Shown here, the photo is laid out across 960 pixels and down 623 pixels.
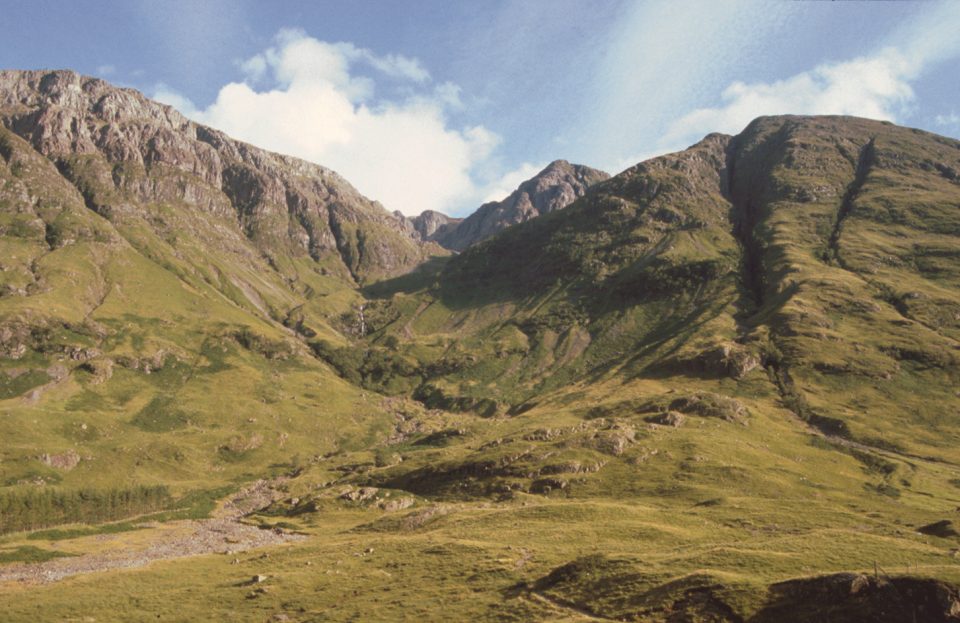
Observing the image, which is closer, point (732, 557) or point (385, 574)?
point (732, 557)

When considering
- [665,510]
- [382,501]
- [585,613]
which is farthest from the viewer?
[382,501]

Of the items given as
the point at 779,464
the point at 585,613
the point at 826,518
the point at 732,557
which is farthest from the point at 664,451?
the point at 585,613

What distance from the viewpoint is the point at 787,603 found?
50938 mm

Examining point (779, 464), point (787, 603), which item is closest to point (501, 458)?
point (779, 464)

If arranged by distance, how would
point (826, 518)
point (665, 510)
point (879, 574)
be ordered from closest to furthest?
1. point (879, 574)
2. point (826, 518)
3. point (665, 510)

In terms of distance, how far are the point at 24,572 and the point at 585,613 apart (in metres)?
117

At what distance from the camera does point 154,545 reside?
474ft

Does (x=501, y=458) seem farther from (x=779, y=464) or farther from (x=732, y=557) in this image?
(x=732, y=557)

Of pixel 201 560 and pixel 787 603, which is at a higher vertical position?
pixel 787 603

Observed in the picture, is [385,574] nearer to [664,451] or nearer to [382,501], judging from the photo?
[382,501]

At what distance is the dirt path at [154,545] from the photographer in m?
115

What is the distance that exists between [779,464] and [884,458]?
134ft

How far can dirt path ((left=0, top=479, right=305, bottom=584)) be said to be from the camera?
377ft

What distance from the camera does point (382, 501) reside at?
7062 inches
